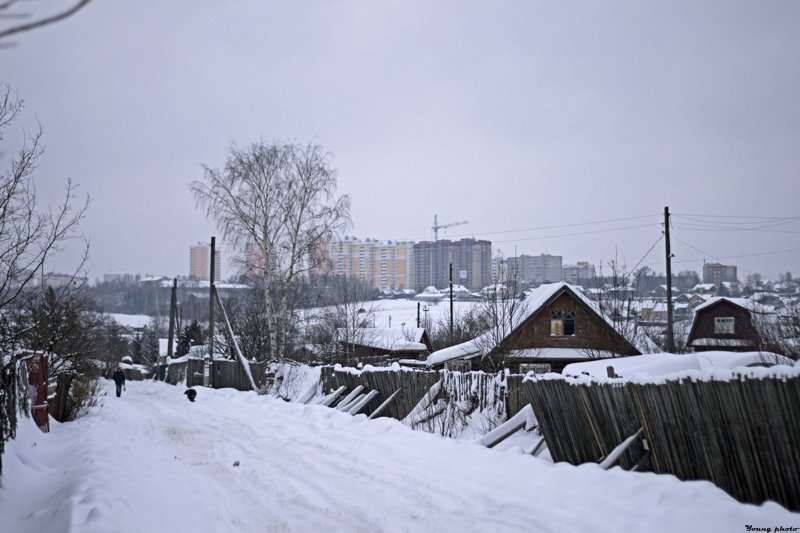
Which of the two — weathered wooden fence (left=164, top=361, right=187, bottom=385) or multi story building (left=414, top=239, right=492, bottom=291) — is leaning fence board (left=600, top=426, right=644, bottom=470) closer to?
weathered wooden fence (left=164, top=361, right=187, bottom=385)

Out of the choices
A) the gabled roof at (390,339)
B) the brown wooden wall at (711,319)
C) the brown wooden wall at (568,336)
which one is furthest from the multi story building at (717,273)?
the brown wooden wall at (568,336)

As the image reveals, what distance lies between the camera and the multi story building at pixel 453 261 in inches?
5079

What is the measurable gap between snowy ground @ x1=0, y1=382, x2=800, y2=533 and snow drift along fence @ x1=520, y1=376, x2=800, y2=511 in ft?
0.85

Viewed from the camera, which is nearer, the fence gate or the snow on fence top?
the snow on fence top

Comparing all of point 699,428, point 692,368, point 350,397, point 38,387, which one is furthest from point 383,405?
point 699,428

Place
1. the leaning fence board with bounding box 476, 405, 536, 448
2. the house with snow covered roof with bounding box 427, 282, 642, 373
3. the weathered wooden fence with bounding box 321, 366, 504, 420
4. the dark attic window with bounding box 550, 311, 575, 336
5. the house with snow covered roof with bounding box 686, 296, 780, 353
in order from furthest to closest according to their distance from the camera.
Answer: the house with snow covered roof with bounding box 686, 296, 780, 353, the dark attic window with bounding box 550, 311, 575, 336, the house with snow covered roof with bounding box 427, 282, 642, 373, the weathered wooden fence with bounding box 321, 366, 504, 420, the leaning fence board with bounding box 476, 405, 536, 448

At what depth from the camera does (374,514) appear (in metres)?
6.94

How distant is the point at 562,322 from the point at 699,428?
902 inches

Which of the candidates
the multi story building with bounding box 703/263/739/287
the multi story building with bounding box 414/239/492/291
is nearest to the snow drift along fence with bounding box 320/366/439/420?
the multi story building with bounding box 703/263/739/287

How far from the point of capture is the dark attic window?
29.2 metres

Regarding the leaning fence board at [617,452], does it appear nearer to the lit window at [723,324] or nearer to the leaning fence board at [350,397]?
the leaning fence board at [350,397]

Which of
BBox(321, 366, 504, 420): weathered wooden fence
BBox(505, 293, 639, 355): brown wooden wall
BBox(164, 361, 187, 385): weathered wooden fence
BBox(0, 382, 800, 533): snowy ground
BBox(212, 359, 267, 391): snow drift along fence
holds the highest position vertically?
BBox(505, 293, 639, 355): brown wooden wall

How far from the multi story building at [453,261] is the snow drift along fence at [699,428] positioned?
11772cm

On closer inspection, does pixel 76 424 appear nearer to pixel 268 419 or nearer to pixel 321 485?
pixel 268 419
